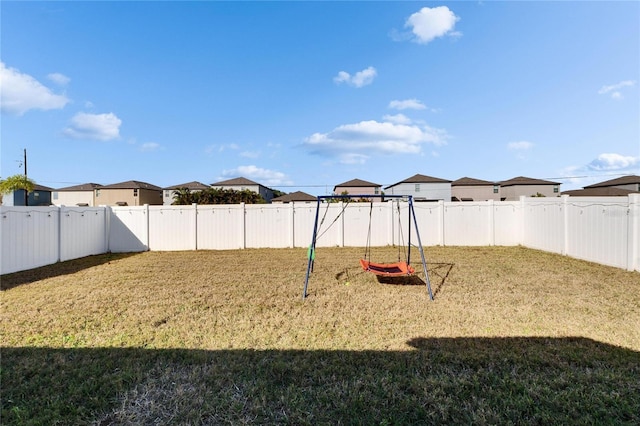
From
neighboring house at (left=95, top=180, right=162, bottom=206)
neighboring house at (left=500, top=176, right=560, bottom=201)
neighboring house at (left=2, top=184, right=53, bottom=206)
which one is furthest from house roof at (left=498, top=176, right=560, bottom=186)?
neighboring house at (left=2, top=184, right=53, bottom=206)

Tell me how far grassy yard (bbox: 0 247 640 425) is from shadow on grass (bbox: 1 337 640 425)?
12 millimetres

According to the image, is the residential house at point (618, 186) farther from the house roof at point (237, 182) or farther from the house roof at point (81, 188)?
the house roof at point (81, 188)

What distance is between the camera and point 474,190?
124 ft

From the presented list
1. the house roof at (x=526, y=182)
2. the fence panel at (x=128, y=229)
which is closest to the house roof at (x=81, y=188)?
the fence panel at (x=128, y=229)

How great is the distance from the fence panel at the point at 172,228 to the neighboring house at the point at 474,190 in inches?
1357

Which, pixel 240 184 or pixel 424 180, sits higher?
pixel 424 180

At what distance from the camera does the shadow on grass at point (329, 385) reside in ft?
6.92

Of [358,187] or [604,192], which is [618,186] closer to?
[604,192]

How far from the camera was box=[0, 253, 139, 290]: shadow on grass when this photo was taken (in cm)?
600

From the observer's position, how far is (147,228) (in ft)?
34.4

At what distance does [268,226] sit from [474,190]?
114 ft

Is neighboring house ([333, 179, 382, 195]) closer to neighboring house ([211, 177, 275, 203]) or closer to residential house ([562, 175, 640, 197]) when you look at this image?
neighboring house ([211, 177, 275, 203])

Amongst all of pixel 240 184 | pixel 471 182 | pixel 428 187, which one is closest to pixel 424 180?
pixel 428 187

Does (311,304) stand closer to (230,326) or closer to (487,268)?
(230,326)
